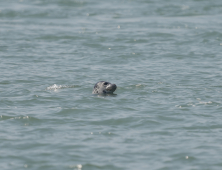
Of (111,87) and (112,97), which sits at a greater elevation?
(111,87)

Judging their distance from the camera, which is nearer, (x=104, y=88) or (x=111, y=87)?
(x=111, y=87)

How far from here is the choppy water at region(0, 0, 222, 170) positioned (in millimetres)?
12945

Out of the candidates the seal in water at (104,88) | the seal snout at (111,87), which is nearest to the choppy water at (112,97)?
the seal in water at (104,88)

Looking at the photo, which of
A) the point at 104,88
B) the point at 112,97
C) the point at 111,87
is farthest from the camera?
the point at 104,88

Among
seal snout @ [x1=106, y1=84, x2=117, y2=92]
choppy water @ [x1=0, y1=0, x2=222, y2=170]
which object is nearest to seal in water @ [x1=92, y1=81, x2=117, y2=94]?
seal snout @ [x1=106, y1=84, x2=117, y2=92]

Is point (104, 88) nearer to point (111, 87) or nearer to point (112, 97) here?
point (111, 87)

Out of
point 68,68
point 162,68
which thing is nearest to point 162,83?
point 162,68

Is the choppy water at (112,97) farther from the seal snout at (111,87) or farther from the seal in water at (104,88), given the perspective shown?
the seal snout at (111,87)

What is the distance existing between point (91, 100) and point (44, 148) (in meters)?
5.22

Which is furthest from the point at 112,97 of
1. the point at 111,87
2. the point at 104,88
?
the point at 104,88

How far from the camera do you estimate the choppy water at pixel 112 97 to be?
A: 12.9 meters

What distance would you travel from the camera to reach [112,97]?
1869 cm

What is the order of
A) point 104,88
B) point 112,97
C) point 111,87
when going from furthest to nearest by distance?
point 104,88
point 111,87
point 112,97

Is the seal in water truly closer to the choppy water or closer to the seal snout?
the seal snout
